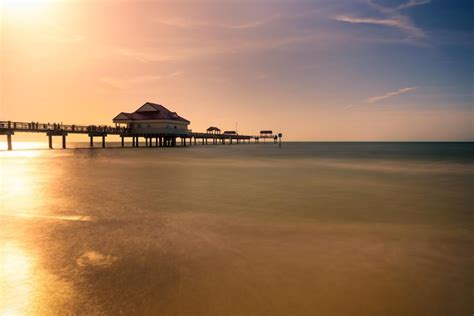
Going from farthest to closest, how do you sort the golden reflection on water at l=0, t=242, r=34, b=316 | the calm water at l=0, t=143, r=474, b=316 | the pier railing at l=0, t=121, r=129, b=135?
the pier railing at l=0, t=121, r=129, b=135 < the calm water at l=0, t=143, r=474, b=316 < the golden reflection on water at l=0, t=242, r=34, b=316

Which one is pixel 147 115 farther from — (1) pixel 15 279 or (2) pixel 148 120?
(1) pixel 15 279

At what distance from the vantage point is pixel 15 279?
16.5ft

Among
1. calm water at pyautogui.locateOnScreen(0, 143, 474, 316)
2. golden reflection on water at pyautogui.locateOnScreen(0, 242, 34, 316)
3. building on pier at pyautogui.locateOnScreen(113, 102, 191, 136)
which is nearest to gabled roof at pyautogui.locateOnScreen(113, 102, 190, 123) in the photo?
building on pier at pyautogui.locateOnScreen(113, 102, 191, 136)

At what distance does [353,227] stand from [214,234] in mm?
3896

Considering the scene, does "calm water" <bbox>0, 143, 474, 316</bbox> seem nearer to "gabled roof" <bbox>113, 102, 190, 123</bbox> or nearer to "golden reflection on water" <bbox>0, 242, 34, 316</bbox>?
"golden reflection on water" <bbox>0, 242, 34, 316</bbox>

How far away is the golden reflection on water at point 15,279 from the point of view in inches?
167

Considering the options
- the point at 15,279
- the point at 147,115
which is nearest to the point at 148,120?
the point at 147,115

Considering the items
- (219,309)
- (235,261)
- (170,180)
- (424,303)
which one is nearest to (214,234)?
(235,261)

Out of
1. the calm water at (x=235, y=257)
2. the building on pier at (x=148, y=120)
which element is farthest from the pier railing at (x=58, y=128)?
the calm water at (x=235, y=257)

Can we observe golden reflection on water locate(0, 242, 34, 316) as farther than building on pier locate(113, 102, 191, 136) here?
No

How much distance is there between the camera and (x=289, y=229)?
8.12 metres

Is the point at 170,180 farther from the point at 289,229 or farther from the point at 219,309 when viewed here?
the point at 219,309

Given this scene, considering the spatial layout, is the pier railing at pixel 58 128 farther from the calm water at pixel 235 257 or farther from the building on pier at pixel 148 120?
the calm water at pixel 235 257

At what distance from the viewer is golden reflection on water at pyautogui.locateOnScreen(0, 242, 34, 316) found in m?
4.23
